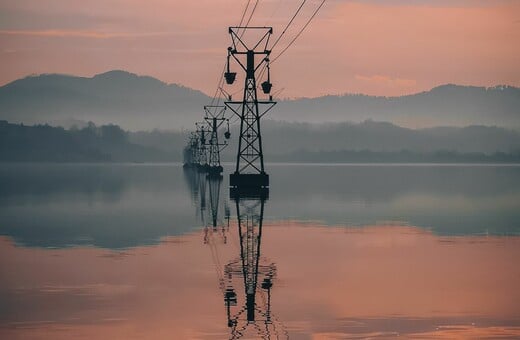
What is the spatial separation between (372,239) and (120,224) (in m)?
16.1

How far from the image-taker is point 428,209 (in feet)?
244

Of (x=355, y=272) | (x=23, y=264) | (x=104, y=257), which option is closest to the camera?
(x=355, y=272)

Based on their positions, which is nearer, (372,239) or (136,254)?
(136,254)

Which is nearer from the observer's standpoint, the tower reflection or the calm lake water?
the tower reflection

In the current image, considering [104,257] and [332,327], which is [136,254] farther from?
[332,327]

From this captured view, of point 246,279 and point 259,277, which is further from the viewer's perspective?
point 259,277

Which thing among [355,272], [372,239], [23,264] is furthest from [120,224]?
[355,272]

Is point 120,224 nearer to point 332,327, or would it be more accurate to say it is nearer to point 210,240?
point 210,240

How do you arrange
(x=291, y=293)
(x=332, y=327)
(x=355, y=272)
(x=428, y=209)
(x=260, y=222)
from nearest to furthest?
(x=332, y=327) → (x=291, y=293) → (x=355, y=272) → (x=260, y=222) → (x=428, y=209)

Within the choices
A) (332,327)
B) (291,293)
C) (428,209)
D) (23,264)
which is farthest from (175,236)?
(428,209)

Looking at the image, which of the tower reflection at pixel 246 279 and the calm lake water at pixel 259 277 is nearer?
the tower reflection at pixel 246 279

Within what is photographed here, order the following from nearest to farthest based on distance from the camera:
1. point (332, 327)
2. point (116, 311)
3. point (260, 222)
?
point (332, 327)
point (116, 311)
point (260, 222)

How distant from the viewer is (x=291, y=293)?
27219 mm

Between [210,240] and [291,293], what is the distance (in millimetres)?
18200
